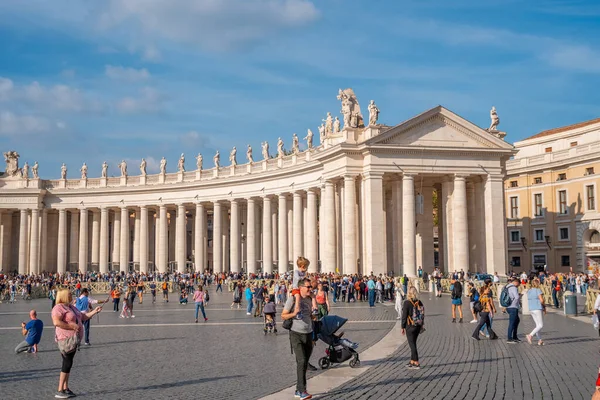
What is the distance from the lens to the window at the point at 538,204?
254ft

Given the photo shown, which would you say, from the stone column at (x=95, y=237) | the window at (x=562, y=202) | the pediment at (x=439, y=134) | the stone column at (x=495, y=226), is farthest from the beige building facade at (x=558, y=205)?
the stone column at (x=95, y=237)

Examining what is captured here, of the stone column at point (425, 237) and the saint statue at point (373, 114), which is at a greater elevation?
the saint statue at point (373, 114)

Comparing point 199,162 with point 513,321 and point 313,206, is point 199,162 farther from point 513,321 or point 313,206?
point 513,321

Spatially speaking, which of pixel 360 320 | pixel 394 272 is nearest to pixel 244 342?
pixel 360 320

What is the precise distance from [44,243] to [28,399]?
267 feet

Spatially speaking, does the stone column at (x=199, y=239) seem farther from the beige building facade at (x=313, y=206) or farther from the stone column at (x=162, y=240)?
the stone column at (x=162, y=240)

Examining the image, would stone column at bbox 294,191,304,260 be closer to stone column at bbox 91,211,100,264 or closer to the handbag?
stone column at bbox 91,211,100,264

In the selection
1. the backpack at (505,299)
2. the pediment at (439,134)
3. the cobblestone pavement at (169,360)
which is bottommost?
the cobblestone pavement at (169,360)

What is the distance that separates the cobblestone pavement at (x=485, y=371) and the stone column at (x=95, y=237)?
7234cm

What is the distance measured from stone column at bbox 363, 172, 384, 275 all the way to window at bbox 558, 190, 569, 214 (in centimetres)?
2814

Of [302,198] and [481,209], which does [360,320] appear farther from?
[302,198]

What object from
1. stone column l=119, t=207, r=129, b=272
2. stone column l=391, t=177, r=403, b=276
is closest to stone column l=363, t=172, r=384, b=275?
stone column l=391, t=177, r=403, b=276

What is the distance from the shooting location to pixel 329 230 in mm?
61219

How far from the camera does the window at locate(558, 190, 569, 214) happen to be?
73.9m
